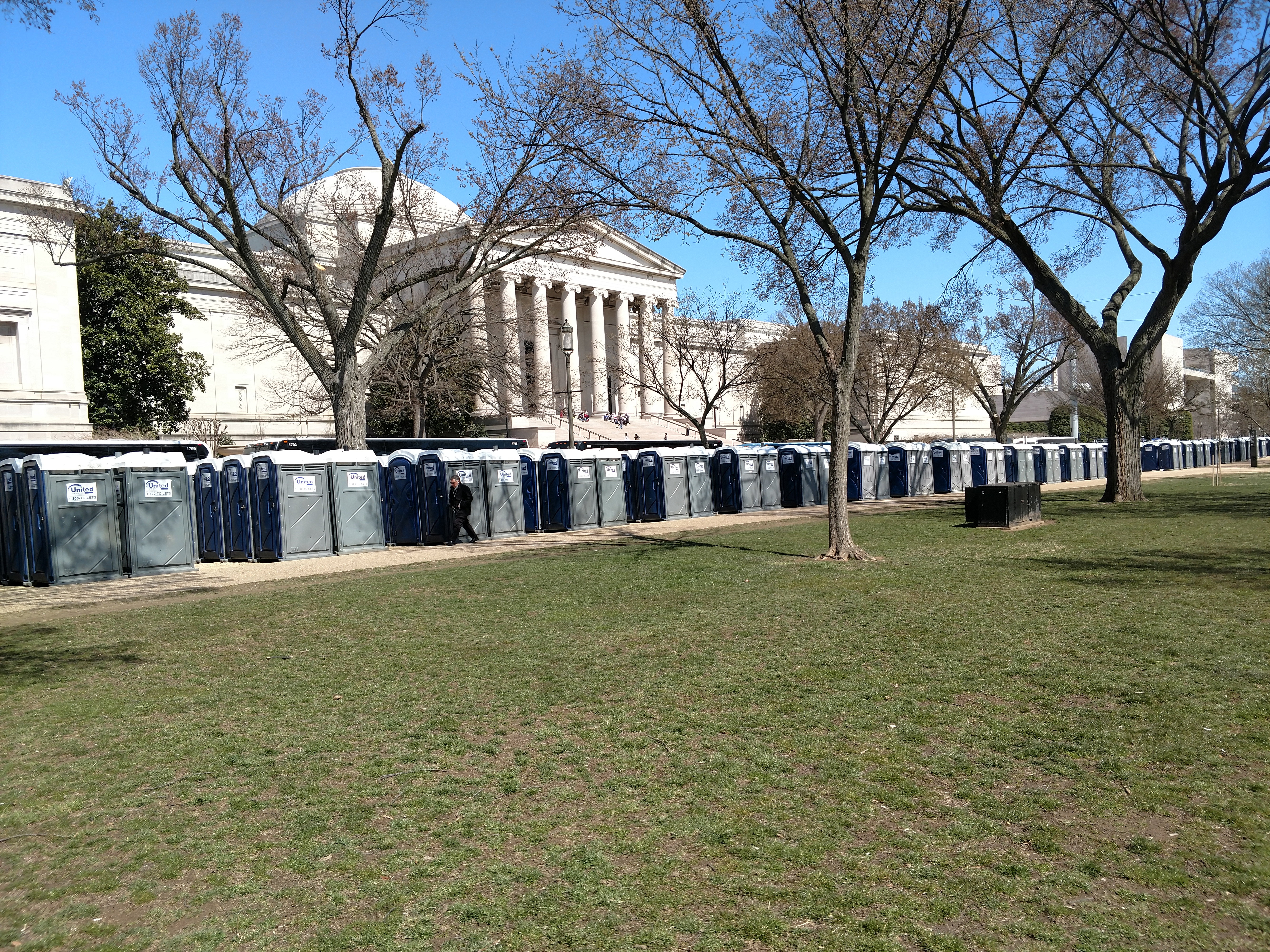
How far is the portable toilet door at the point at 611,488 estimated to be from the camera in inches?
963

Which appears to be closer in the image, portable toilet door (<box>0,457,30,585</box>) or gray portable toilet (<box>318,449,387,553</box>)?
portable toilet door (<box>0,457,30,585</box>)

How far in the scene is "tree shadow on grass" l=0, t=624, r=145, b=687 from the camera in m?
8.59

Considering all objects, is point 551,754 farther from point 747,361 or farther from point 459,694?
point 747,361

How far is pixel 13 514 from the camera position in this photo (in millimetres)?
17109

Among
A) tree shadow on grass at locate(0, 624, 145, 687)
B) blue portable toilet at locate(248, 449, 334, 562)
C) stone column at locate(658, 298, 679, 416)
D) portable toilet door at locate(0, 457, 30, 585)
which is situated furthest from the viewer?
stone column at locate(658, 298, 679, 416)

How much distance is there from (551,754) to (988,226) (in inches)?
772

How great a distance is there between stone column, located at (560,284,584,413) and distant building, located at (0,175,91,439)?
86.0ft

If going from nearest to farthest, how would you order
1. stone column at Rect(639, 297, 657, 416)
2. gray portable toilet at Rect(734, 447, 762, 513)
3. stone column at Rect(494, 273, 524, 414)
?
gray portable toilet at Rect(734, 447, 762, 513) → stone column at Rect(494, 273, 524, 414) → stone column at Rect(639, 297, 657, 416)

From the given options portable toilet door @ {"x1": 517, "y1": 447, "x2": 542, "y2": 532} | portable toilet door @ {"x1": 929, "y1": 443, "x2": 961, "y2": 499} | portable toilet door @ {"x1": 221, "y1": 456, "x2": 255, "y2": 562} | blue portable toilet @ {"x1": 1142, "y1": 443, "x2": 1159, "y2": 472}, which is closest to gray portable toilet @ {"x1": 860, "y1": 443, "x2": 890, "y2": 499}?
portable toilet door @ {"x1": 929, "y1": 443, "x2": 961, "y2": 499}

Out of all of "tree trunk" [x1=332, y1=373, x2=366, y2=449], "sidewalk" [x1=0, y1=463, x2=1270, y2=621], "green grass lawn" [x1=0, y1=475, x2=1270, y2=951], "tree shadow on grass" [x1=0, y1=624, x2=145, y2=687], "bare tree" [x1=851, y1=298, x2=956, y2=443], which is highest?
"bare tree" [x1=851, y1=298, x2=956, y2=443]

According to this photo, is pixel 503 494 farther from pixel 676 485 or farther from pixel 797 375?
pixel 797 375

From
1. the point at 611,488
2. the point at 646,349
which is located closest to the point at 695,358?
the point at 646,349

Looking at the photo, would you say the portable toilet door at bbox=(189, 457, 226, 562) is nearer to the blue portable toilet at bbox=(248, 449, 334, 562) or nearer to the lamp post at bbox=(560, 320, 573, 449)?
the blue portable toilet at bbox=(248, 449, 334, 562)

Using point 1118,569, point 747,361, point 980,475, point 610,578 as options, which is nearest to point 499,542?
point 610,578
